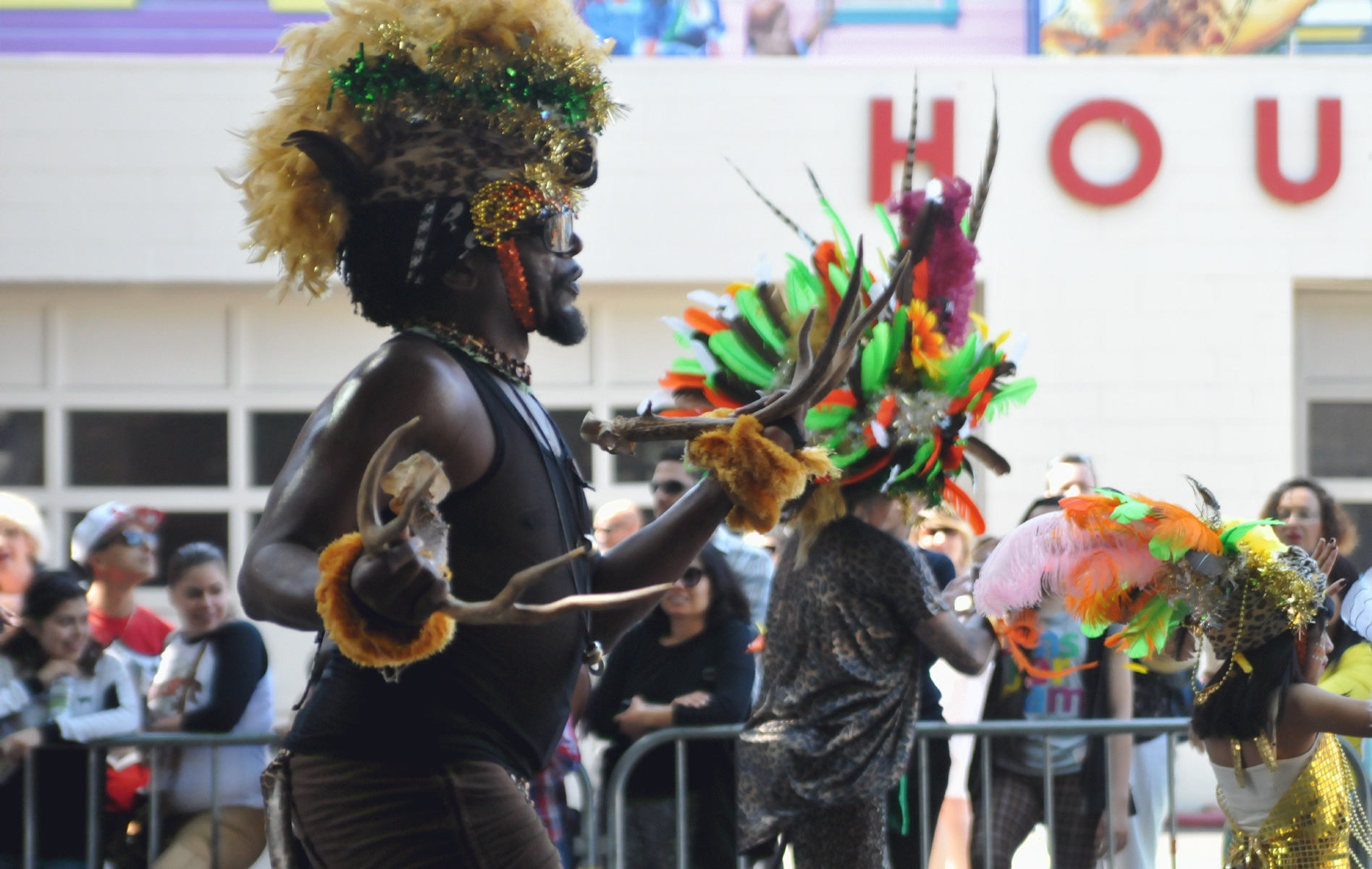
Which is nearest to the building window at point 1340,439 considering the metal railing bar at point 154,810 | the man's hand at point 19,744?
the metal railing bar at point 154,810

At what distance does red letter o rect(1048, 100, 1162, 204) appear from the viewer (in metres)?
8.90

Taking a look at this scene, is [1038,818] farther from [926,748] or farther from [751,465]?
[751,465]

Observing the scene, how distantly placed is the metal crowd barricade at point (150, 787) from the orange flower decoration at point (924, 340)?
2.36 metres

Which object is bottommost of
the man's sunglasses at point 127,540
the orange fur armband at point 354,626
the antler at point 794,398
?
the man's sunglasses at point 127,540

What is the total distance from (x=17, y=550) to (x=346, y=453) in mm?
4073

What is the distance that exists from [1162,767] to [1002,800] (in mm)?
861

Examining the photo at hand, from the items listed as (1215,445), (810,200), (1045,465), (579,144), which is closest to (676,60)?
(810,200)

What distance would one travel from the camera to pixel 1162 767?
552cm

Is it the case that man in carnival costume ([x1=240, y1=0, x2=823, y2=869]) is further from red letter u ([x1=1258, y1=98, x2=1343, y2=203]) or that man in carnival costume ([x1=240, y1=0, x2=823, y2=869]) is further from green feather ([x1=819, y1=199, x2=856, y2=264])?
red letter u ([x1=1258, y1=98, x2=1343, y2=203])

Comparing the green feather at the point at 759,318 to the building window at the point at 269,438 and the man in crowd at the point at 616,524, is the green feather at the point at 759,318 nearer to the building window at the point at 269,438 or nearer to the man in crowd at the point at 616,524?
the man in crowd at the point at 616,524

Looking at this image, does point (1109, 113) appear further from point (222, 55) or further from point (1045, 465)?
point (222, 55)

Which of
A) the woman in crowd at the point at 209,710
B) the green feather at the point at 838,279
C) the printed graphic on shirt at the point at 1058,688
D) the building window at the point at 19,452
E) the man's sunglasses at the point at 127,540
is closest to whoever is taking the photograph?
the green feather at the point at 838,279

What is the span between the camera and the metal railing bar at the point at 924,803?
4.65 metres

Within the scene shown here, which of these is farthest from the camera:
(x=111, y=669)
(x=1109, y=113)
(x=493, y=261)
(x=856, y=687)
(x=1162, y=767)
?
(x=1109, y=113)
